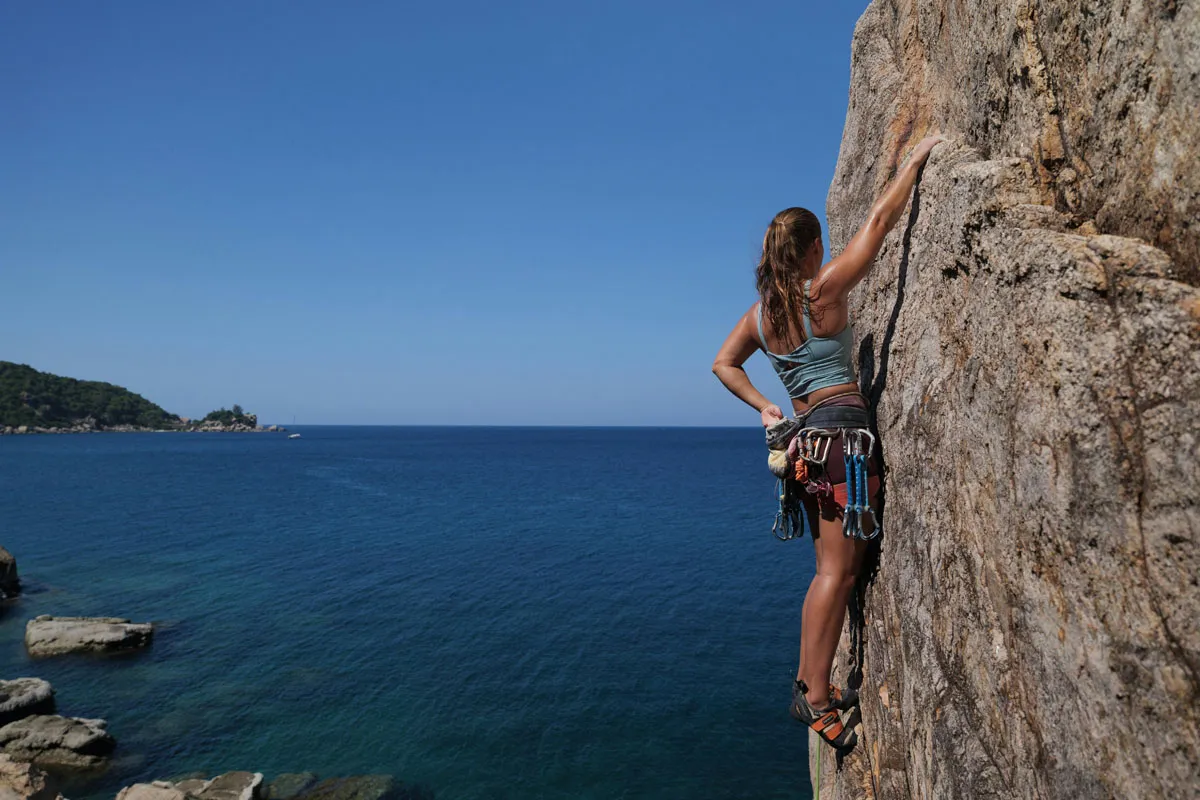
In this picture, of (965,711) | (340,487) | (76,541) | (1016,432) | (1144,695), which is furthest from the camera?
(340,487)

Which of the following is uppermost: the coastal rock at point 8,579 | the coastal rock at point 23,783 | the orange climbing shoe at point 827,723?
the orange climbing shoe at point 827,723

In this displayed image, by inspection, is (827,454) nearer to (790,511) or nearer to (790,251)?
(790,511)

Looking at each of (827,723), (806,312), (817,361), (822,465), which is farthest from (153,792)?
(806,312)

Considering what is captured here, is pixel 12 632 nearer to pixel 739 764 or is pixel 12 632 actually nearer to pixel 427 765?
pixel 427 765

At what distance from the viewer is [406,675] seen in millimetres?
26000

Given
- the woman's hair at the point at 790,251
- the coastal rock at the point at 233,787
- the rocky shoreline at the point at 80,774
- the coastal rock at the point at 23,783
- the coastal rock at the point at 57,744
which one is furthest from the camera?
the coastal rock at the point at 57,744

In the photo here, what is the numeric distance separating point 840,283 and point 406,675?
25.3 metres

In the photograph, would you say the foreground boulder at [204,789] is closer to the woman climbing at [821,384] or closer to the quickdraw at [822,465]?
the woman climbing at [821,384]

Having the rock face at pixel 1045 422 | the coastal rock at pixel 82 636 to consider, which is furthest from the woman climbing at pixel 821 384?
the coastal rock at pixel 82 636

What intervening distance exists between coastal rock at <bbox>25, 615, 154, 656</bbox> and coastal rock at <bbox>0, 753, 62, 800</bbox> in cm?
1125

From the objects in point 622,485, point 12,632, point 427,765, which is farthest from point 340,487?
point 427,765

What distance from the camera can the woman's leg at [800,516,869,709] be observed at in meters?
5.57

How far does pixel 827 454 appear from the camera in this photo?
5.49 metres

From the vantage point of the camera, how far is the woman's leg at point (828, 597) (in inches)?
219
